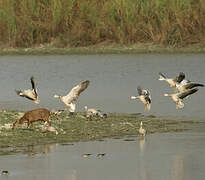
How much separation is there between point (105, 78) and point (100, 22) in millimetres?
14379

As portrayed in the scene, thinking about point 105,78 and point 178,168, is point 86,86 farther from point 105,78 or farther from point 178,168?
point 105,78

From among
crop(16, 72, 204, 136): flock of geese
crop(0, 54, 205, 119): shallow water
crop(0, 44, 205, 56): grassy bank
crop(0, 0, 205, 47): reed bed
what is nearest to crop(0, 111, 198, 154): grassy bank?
crop(16, 72, 204, 136): flock of geese

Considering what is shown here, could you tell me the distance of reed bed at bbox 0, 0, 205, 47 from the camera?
40.4 m

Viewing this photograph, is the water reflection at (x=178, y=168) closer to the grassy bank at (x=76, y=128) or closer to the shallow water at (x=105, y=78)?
the grassy bank at (x=76, y=128)

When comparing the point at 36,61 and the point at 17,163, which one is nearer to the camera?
the point at 17,163

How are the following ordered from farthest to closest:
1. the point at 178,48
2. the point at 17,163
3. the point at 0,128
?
the point at 178,48 < the point at 0,128 < the point at 17,163

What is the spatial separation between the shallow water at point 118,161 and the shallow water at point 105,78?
4198 mm

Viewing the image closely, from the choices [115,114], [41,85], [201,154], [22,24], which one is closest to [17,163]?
[201,154]

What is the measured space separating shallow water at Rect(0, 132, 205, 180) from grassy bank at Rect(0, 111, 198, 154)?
43 cm

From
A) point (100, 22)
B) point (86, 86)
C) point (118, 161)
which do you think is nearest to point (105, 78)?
point (86, 86)

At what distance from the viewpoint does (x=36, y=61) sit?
121 ft

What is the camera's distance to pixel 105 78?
1100 inches

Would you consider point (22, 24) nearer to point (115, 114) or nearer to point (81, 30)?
point (81, 30)

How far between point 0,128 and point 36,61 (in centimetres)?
2216
